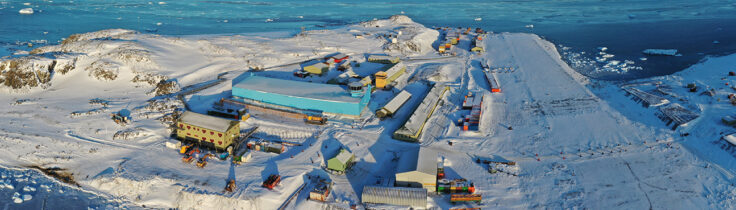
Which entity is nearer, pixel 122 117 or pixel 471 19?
pixel 122 117

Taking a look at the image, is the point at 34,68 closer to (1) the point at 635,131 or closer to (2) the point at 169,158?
(2) the point at 169,158

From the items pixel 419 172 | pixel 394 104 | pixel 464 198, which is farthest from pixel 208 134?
pixel 464 198

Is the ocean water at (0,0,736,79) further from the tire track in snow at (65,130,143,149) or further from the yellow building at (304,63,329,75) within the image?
the tire track in snow at (65,130,143,149)

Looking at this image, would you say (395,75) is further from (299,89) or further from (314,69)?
(299,89)

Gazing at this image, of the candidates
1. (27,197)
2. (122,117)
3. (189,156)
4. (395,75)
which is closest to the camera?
(27,197)

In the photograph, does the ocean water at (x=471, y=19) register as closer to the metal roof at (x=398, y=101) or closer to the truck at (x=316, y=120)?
the metal roof at (x=398, y=101)

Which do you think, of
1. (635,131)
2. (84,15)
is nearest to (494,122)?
(635,131)

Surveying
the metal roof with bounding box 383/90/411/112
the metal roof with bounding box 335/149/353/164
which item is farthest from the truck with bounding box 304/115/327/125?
the metal roof with bounding box 335/149/353/164
